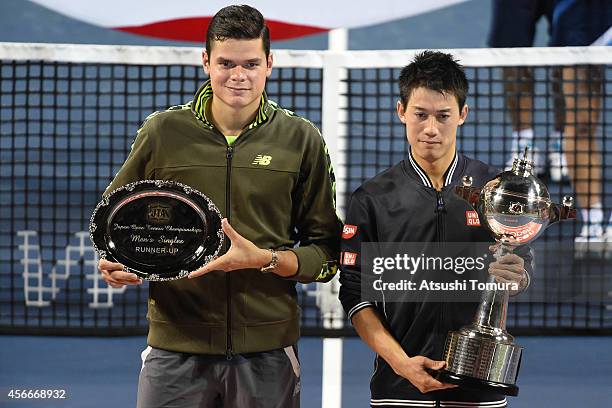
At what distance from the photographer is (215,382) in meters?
2.33

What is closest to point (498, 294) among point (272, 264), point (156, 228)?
point (272, 264)

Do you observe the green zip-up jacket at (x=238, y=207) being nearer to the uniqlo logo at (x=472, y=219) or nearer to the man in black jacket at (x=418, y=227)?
the man in black jacket at (x=418, y=227)

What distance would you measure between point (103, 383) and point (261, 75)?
195 cm

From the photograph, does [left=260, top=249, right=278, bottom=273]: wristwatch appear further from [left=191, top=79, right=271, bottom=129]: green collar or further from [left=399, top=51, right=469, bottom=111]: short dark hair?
[left=399, top=51, right=469, bottom=111]: short dark hair

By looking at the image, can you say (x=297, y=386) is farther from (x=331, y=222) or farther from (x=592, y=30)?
(x=592, y=30)

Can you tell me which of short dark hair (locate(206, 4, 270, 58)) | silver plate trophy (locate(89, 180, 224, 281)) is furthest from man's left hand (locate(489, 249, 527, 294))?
short dark hair (locate(206, 4, 270, 58))

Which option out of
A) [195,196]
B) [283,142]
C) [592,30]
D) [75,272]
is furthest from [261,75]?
[75,272]

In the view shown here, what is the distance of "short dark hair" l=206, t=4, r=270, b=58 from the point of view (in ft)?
7.54

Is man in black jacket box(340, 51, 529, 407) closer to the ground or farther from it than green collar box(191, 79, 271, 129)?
closer to the ground

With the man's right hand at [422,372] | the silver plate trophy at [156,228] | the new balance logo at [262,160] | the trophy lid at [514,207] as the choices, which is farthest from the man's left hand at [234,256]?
the trophy lid at [514,207]

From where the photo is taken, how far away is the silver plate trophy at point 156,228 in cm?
222

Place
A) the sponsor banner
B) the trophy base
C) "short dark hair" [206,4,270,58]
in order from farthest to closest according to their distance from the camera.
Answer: the sponsor banner < "short dark hair" [206,4,270,58] < the trophy base

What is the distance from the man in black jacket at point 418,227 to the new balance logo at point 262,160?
Result: 0.22 m

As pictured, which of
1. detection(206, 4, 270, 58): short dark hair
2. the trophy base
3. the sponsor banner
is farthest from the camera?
the sponsor banner
